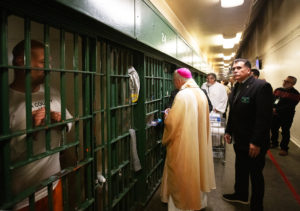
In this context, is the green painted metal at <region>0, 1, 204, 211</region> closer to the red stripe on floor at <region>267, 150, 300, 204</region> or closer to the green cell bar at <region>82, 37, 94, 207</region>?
the green cell bar at <region>82, 37, 94, 207</region>

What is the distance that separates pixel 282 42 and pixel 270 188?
5.10 m

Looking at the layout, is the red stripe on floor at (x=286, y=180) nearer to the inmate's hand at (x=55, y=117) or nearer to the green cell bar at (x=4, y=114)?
the inmate's hand at (x=55, y=117)

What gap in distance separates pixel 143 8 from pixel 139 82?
979 millimetres

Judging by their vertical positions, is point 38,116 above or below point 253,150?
above

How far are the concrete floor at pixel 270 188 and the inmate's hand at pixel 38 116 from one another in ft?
7.35

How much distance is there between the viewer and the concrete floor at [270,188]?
9.75ft

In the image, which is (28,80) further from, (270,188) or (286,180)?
(286,180)

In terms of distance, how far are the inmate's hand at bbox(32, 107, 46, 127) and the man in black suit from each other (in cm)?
235

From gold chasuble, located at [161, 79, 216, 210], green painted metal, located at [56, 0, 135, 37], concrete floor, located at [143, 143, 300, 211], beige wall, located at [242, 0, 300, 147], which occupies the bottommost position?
concrete floor, located at [143, 143, 300, 211]

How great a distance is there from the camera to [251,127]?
104 inches

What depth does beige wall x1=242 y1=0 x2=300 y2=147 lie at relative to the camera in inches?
212

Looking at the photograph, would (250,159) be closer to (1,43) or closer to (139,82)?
(139,82)

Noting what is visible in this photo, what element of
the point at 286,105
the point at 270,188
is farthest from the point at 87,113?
the point at 286,105

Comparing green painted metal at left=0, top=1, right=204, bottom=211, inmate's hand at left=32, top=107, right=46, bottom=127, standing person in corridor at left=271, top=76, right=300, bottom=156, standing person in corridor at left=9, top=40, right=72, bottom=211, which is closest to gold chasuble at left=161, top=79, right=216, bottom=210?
green painted metal at left=0, top=1, right=204, bottom=211
